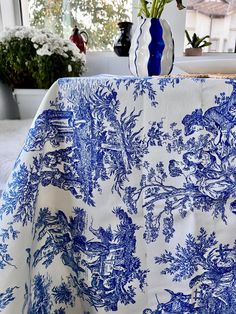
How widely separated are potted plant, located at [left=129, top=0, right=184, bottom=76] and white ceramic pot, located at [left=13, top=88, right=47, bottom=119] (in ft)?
2.53

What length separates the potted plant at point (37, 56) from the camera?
1.21 metres

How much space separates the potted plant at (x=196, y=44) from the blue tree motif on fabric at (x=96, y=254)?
1.36 m

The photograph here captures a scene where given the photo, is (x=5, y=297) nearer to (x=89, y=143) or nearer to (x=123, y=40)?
(x=89, y=143)

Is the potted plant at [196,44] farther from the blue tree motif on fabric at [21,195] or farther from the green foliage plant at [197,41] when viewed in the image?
the blue tree motif on fabric at [21,195]

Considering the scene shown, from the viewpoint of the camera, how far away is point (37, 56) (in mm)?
1220

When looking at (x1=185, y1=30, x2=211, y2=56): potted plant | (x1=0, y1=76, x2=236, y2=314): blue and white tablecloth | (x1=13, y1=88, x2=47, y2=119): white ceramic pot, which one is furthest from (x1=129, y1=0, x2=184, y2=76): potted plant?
(x1=185, y1=30, x2=211, y2=56): potted plant

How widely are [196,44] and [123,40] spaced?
44cm

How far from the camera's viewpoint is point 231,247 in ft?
1.55

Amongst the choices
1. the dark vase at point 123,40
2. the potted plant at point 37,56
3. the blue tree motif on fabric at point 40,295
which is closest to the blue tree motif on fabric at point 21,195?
the blue tree motif on fabric at point 40,295

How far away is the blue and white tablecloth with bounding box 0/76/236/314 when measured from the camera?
436 millimetres

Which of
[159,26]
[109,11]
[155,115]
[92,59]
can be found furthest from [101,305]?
[109,11]

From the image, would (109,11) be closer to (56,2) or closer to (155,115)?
(56,2)

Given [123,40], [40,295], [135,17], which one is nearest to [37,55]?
[123,40]

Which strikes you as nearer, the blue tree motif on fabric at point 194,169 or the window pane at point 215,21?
the blue tree motif on fabric at point 194,169
